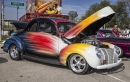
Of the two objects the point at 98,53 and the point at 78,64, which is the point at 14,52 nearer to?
the point at 78,64

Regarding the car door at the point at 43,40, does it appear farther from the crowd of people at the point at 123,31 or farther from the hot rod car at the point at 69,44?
the crowd of people at the point at 123,31

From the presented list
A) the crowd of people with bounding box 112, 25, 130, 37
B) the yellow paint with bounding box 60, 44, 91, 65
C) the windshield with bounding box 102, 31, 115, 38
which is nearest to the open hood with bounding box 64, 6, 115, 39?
the yellow paint with bounding box 60, 44, 91, 65

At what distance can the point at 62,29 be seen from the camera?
7.38m

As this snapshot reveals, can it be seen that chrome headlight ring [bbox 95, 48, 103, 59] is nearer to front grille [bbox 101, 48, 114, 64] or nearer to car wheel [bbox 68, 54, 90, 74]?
front grille [bbox 101, 48, 114, 64]

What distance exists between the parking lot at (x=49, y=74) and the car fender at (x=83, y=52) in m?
0.42

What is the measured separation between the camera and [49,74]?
630 centimetres

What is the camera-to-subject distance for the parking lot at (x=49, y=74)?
581 centimetres

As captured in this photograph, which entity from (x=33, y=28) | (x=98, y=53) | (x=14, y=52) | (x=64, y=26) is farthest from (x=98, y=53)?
(x=14, y=52)

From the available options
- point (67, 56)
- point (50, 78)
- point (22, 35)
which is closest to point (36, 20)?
point (22, 35)

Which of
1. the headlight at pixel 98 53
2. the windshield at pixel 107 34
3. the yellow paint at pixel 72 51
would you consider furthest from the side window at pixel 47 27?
the windshield at pixel 107 34

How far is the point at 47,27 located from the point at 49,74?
1853 mm

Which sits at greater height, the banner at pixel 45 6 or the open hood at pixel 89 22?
the banner at pixel 45 6

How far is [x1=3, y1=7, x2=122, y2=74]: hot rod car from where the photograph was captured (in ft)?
20.4

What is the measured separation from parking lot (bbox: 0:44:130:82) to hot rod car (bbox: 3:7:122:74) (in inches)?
10.8
